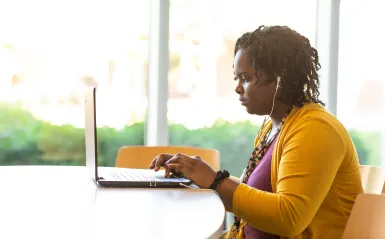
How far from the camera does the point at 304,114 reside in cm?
162

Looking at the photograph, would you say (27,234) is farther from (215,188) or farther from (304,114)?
(304,114)

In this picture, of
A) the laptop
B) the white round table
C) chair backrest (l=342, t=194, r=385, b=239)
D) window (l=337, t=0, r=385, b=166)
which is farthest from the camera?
window (l=337, t=0, r=385, b=166)

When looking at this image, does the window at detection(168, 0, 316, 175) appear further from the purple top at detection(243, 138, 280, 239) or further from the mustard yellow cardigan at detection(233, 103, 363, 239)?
the mustard yellow cardigan at detection(233, 103, 363, 239)

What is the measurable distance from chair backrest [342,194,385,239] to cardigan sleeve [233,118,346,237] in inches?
4.6

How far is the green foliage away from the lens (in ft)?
10.6

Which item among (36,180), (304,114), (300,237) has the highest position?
(304,114)

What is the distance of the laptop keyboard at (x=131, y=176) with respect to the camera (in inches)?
69.0

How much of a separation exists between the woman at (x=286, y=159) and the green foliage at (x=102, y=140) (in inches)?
62.9

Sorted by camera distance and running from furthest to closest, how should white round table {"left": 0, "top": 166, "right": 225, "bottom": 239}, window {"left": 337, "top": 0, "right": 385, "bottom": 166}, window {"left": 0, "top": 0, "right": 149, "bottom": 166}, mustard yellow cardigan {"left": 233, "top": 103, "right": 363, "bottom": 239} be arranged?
1. window {"left": 337, "top": 0, "right": 385, "bottom": 166}
2. window {"left": 0, "top": 0, "right": 149, "bottom": 166}
3. mustard yellow cardigan {"left": 233, "top": 103, "right": 363, "bottom": 239}
4. white round table {"left": 0, "top": 166, "right": 225, "bottom": 239}

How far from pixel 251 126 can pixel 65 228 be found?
279cm

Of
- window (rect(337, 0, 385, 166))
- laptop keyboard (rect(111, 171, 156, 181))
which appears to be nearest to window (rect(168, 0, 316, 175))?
window (rect(337, 0, 385, 166))

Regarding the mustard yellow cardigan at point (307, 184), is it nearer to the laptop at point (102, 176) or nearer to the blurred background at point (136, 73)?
the laptop at point (102, 176)

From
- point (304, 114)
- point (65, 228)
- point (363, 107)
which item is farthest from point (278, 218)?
point (363, 107)

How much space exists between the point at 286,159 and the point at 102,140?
2100mm
